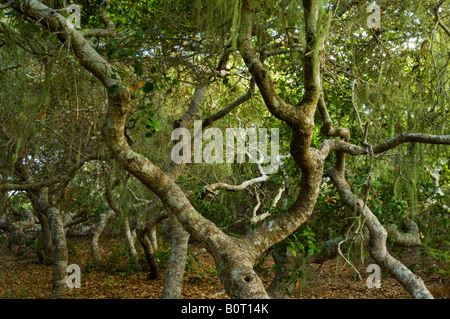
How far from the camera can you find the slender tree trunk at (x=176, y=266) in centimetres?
424

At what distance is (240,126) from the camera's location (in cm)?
555

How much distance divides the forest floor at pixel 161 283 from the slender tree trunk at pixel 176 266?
58 centimetres

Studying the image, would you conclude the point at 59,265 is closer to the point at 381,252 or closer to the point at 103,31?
the point at 103,31

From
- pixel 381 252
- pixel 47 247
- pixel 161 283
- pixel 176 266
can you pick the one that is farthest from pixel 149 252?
pixel 381 252

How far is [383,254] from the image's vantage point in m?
3.30

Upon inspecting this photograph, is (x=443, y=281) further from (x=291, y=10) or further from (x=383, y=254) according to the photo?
(x=291, y=10)

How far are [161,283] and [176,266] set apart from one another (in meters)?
1.86

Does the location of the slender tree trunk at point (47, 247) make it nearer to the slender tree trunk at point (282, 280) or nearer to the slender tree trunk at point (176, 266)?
the slender tree trunk at point (176, 266)

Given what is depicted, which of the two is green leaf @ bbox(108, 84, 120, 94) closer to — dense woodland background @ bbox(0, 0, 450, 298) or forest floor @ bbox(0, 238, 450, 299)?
dense woodland background @ bbox(0, 0, 450, 298)

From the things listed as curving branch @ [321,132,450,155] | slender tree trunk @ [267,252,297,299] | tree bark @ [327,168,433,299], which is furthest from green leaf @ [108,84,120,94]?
slender tree trunk @ [267,252,297,299]
